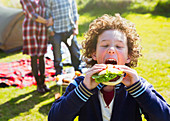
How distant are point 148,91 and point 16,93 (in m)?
3.91

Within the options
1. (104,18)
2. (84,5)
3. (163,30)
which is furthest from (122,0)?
(104,18)

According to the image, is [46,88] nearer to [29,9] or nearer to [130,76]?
[29,9]

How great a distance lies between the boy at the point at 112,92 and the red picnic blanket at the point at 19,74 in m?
3.54

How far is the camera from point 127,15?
1255cm

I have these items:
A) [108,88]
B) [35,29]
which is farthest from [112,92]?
[35,29]

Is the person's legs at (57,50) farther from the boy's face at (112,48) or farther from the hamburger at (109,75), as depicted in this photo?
the hamburger at (109,75)

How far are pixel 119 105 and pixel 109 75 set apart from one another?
278 millimetres

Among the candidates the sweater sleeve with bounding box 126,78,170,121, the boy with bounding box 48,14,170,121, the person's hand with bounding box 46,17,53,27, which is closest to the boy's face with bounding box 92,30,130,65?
the boy with bounding box 48,14,170,121

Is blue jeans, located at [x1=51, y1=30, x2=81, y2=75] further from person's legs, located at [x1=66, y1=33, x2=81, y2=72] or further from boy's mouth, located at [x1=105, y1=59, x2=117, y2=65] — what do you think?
boy's mouth, located at [x1=105, y1=59, x2=117, y2=65]

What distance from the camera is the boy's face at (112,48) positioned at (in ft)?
6.07

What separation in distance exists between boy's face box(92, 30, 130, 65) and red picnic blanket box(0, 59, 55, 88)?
3706 mm

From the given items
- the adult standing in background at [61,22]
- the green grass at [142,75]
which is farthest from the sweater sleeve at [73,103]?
the adult standing in background at [61,22]

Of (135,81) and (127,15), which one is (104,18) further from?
(127,15)

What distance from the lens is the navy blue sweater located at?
5.42 ft
